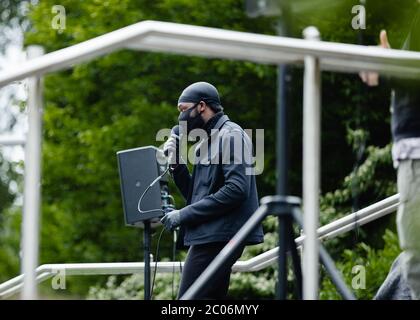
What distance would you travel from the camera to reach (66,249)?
1344 centimetres

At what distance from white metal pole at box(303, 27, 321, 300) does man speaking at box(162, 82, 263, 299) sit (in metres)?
1.83

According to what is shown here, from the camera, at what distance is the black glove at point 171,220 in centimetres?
508

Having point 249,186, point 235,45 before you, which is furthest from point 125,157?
point 235,45

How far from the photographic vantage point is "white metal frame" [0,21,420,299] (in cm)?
293

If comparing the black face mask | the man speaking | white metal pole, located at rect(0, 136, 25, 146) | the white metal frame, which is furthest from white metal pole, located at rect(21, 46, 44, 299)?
the black face mask

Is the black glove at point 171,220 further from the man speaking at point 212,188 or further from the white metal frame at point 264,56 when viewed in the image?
the white metal frame at point 264,56

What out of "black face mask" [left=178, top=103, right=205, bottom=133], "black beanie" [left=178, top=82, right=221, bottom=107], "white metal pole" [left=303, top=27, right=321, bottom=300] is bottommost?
"white metal pole" [left=303, top=27, right=321, bottom=300]

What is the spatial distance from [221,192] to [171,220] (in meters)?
0.30

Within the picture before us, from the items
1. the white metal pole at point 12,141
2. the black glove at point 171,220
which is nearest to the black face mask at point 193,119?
the black glove at point 171,220

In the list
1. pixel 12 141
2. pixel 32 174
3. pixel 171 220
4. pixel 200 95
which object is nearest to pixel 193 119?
pixel 200 95

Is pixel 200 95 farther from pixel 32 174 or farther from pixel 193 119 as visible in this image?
pixel 32 174

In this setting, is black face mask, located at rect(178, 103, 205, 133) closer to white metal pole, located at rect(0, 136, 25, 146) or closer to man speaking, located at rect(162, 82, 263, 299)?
man speaking, located at rect(162, 82, 263, 299)

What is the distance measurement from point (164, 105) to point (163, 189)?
6.63 metres

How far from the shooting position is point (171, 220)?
5109 mm
